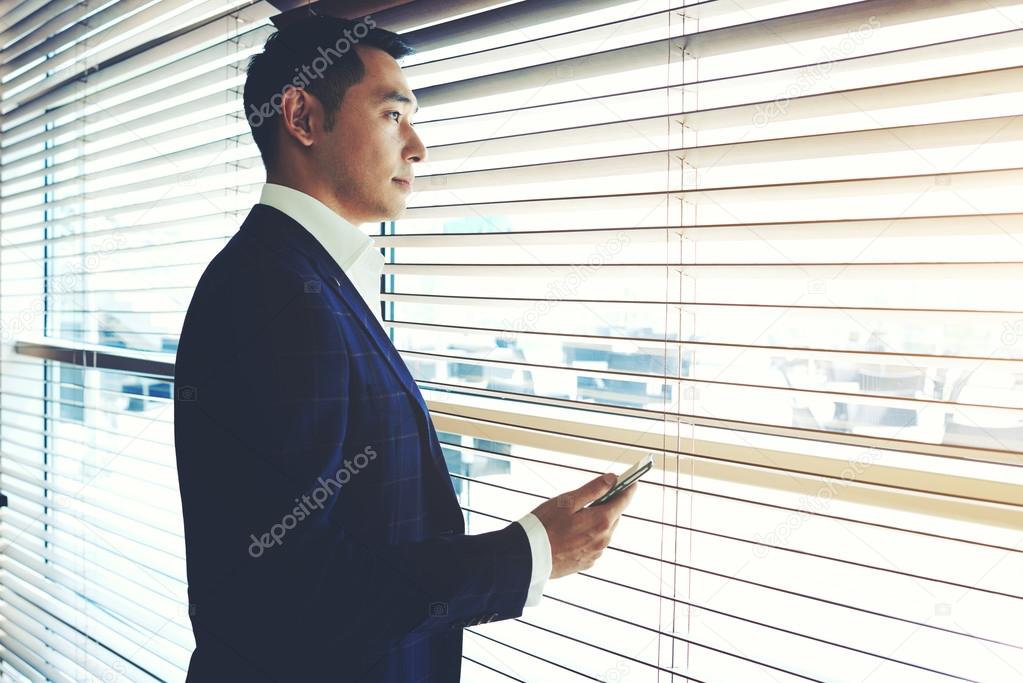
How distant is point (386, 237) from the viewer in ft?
4.40

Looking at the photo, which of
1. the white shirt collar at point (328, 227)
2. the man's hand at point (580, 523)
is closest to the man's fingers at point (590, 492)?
the man's hand at point (580, 523)

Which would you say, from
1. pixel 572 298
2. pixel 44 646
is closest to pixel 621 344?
pixel 572 298

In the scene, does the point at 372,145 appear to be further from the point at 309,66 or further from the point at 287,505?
the point at 287,505

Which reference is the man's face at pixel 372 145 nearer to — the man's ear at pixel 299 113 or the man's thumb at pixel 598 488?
the man's ear at pixel 299 113

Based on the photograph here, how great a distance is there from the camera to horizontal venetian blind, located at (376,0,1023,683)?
2.61ft

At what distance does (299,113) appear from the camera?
3.42 ft

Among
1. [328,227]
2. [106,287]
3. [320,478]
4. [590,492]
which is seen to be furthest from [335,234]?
[106,287]

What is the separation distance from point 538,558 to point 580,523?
2.8 inches

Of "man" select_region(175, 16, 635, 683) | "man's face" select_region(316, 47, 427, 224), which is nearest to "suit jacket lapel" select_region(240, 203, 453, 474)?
"man" select_region(175, 16, 635, 683)

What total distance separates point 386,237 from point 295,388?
60 centimetres

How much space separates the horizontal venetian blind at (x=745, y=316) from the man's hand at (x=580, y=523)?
0.16 metres

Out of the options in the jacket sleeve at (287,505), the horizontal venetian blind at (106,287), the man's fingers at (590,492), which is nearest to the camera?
the jacket sleeve at (287,505)

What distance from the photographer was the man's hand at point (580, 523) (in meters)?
0.88

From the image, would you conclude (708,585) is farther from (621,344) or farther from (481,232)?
(481,232)
